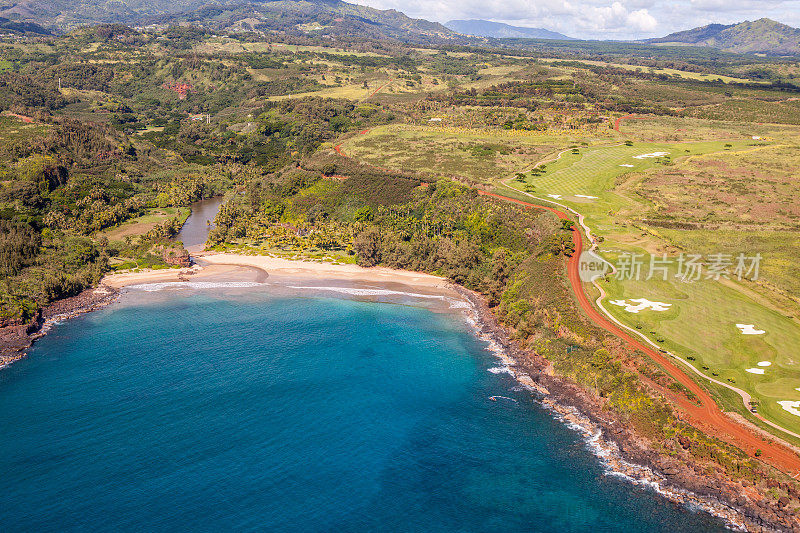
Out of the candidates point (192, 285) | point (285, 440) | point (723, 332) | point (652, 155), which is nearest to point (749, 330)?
point (723, 332)

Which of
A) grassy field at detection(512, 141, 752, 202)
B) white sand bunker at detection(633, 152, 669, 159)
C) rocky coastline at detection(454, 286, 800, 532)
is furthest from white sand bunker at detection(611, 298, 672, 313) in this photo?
white sand bunker at detection(633, 152, 669, 159)

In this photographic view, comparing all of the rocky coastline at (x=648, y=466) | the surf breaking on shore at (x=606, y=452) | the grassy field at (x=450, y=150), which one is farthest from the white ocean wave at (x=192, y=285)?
the grassy field at (x=450, y=150)

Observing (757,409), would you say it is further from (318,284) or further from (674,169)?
(674,169)

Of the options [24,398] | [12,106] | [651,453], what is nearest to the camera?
[651,453]

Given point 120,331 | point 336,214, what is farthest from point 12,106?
point 120,331

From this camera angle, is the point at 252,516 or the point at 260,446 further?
the point at 260,446
